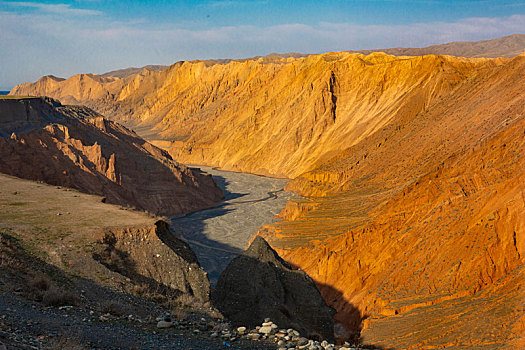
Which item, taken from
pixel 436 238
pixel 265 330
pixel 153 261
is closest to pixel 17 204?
pixel 153 261

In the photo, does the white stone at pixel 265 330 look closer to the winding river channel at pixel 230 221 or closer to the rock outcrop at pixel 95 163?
the winding river channel at pixel 230 221

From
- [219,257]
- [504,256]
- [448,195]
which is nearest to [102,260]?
[504,256]

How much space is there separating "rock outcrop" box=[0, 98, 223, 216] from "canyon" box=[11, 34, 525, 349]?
10.8m

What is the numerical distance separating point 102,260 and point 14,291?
3654 mm

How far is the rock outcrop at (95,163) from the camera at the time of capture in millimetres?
30625

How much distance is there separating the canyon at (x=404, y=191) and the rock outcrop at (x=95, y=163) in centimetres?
1077

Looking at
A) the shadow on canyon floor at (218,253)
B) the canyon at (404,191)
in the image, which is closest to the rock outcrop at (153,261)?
the shadow on canyon floor at (218,253)

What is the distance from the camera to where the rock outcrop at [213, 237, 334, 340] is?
15359 millimetres

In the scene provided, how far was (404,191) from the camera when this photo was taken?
26391mm

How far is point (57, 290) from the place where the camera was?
32.5ft

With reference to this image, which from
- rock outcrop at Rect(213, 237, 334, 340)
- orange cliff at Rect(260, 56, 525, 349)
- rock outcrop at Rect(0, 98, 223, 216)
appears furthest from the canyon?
rock outcrop at Rect(0, 98, 223, 216)

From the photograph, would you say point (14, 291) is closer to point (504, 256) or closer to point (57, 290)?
point (57, 290)

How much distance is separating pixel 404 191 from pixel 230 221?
715 inches

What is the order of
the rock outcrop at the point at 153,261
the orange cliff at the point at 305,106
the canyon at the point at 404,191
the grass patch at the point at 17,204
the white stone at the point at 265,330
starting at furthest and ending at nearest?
1. the orange cliff at the point at 305,106
2. the grass patch at the point at 17,204
3. the canyon at the point at 404,191
4. the rock outcrop at the point at 153,261
5. the white stone at the point at 265,330
